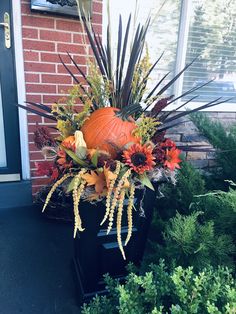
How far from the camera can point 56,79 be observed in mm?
1831

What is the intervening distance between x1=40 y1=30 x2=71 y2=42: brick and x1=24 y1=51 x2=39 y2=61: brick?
116mm

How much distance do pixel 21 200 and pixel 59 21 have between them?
4.36ft

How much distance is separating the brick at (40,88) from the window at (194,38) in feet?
2.44

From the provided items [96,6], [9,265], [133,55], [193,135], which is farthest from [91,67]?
[193,135]

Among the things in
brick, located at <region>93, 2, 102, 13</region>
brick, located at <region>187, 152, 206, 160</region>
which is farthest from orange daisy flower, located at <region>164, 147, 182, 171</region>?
brick, located at <region>187, 152, 206, 160</region>

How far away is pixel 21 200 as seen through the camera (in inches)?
77.2

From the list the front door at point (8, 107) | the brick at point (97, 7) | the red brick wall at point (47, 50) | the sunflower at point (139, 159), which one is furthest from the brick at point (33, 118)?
the sunflower at point (139, 159)

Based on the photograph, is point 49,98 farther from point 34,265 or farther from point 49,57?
point 34,265

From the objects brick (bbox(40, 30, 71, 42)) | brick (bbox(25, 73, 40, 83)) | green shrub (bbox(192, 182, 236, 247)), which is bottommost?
green shrub (bbox(192, 182, 236, 247))

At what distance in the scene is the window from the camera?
6.89 feet

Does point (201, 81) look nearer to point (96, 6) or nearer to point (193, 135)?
point (193, 135)

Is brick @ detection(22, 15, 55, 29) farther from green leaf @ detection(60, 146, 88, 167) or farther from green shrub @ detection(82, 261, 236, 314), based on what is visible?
green shrub @ detection(82, 261, 236, 314)

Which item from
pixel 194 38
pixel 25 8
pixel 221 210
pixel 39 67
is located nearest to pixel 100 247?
pixel 221 210

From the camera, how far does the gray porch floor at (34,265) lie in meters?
1.19
